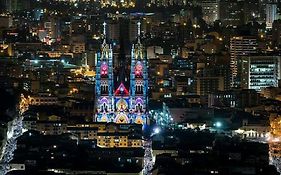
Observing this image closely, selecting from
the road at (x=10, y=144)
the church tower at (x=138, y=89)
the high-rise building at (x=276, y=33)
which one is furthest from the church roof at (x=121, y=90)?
the high-rise building at (x=276, y=33)

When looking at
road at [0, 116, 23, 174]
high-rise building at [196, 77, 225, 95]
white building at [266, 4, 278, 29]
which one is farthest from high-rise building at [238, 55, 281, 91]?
white building at [266, 4, 278, 29]

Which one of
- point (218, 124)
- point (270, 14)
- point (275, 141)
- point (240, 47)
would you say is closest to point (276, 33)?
point (240, 47)

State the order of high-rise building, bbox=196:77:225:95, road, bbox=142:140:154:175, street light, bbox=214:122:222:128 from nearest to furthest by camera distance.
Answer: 1. road, bbox=142:140:154:175
2. street light, bbox=214:122:222:128
3. high-rise building, bbox=196:77:225:95

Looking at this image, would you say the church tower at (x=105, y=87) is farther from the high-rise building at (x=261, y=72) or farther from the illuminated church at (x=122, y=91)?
the high-rise building at (x=261, y=72)

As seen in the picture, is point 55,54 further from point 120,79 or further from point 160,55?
point 120,79

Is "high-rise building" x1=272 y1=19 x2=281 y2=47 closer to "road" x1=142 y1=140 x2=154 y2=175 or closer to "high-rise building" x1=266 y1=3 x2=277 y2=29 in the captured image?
"high-rise building" x1=266 y1=3 x2=277 y2=29

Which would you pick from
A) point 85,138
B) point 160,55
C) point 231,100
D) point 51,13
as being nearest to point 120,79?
point 85,138
